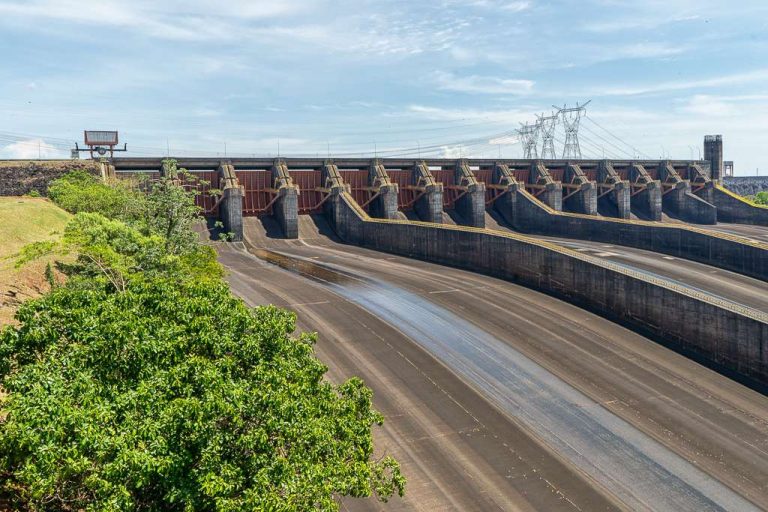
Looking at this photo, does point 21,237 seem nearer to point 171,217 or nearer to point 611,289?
point 171,217

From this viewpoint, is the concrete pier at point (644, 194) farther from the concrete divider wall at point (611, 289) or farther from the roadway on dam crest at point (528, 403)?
the roadway on dam crest at point (528, 403)

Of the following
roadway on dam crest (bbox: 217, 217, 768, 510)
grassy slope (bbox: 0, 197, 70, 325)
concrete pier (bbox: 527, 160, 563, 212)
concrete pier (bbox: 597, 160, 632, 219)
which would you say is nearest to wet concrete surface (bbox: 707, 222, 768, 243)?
concrete pier (bbox: 597, 160, 632, 219)

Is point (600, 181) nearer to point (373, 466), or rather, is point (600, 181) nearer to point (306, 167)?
point (306, 167)

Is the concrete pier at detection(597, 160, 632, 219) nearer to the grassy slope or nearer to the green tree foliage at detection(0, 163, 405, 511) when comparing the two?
the grassy slope

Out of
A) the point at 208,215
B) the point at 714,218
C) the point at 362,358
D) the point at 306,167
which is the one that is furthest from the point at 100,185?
the point at 714,218

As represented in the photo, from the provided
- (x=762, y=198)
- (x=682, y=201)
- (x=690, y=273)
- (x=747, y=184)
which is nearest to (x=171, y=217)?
(x=690, y=273)

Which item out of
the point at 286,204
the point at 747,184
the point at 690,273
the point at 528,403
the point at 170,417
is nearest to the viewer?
the point at 170,417

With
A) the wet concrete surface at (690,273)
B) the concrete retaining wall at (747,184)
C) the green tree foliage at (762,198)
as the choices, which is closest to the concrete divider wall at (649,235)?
the wet concrete surface at (690,273)
